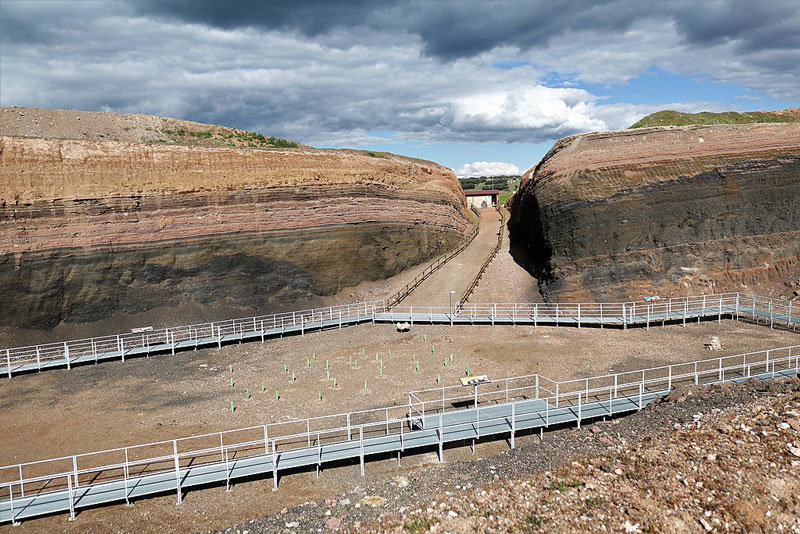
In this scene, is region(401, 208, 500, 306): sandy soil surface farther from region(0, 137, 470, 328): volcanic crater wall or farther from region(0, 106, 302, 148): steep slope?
region(0, 106, 302, 148): steep slope

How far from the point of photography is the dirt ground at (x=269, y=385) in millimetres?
13281

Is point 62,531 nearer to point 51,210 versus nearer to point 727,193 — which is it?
point 51,210

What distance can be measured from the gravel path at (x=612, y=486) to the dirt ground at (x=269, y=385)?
1.03 metres

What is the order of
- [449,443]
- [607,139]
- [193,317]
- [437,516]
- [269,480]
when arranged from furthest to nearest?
[607,139] < [193,317] < [449,443] < [269,480] < [437,516]

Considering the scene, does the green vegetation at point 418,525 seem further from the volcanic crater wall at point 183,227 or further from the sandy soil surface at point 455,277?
the volcanic crater wall at point 183,227

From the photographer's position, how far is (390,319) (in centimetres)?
3173

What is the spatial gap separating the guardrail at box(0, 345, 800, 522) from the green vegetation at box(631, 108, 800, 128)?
35.6m

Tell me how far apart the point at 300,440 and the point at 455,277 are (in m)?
24.1

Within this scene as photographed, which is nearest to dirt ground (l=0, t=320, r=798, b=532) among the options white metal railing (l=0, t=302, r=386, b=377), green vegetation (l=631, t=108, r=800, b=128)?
white metal railing (l=0, t=302, r=386, b=377)

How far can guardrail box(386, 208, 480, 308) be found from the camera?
118 feet

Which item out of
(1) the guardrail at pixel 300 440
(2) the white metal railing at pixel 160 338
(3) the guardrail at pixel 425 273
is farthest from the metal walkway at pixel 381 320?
(1) the guardrail at pixel 300 440

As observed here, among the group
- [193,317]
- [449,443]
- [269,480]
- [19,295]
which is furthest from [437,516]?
[19,295]

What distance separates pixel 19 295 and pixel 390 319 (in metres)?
20.2

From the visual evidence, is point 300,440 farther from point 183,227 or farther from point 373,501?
point 183,227
